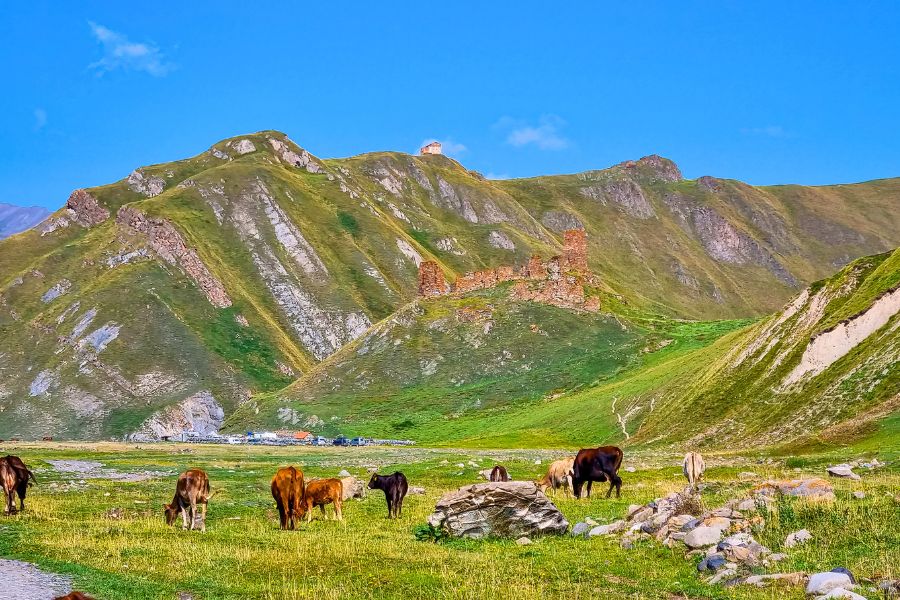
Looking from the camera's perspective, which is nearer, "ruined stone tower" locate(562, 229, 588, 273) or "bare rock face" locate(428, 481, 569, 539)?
"bare rock face" locate(428, 481, 569, 539)

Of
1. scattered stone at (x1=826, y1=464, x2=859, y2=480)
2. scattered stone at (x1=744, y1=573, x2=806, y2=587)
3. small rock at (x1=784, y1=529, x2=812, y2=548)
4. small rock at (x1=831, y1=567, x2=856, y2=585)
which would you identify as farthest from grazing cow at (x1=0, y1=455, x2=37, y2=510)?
scattered stone at (x1=826, y1=464, x2=859, y2=480)

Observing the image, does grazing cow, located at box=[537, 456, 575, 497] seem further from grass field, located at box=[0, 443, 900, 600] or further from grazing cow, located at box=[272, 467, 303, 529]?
grazing cow, located at box=[272, 467, 303, 529]

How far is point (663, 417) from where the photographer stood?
8762cm

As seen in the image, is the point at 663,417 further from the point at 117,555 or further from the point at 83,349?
the point at 83,349

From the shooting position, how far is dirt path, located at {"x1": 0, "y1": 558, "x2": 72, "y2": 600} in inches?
651

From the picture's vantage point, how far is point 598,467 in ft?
107

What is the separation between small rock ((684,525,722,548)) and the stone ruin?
159 meters

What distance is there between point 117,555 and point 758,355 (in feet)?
245

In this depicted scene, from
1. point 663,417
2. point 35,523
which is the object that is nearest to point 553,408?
point 663,417

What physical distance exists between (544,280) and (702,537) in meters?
164

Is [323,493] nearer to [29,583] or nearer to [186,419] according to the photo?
[29,583]

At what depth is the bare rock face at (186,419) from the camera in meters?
176

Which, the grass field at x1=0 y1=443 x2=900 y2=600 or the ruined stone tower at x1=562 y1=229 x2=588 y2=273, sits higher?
the ruined stone tower at x1=562 y1=229 x2=588 y2=273

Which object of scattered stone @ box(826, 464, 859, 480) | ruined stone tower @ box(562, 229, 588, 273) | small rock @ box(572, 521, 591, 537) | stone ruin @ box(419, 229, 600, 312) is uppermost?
ruined stone tower @ box(562, 229, 588, 273)
